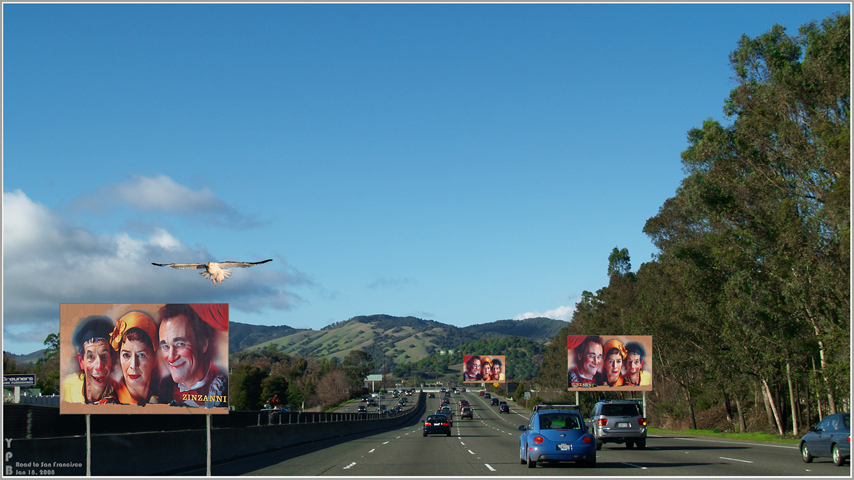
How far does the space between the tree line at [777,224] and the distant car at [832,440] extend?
636 inches

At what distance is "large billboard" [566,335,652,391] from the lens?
5453 centimetres

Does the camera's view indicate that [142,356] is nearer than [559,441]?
Yes

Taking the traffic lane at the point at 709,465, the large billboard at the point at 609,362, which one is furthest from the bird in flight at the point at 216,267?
the large billboard at the point at 609,362

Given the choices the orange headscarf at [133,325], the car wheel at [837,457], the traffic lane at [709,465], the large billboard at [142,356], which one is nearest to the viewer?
the large billboard at [142,356]

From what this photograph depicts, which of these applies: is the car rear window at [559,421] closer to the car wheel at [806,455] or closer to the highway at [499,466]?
the highway at [499,466]

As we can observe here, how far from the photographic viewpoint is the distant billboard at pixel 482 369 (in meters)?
100

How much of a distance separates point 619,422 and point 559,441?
10435 millimetres

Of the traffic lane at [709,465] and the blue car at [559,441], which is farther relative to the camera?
the blue car at [559,441]

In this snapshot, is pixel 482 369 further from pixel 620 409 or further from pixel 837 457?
pixel 837 457

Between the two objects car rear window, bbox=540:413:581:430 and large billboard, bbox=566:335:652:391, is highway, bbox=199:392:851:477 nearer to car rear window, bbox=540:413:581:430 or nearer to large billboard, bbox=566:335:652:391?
car rear window, bbox=540:413:581:430

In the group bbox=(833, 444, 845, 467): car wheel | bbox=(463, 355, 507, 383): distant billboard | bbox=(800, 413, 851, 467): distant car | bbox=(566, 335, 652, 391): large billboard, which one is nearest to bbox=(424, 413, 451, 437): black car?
bbox=(566, 335, 652, 391): large billboard

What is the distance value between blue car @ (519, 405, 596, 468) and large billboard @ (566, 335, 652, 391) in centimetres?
3457

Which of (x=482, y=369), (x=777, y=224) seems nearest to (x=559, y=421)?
(x=777, y=224)

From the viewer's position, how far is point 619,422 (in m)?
29.8
